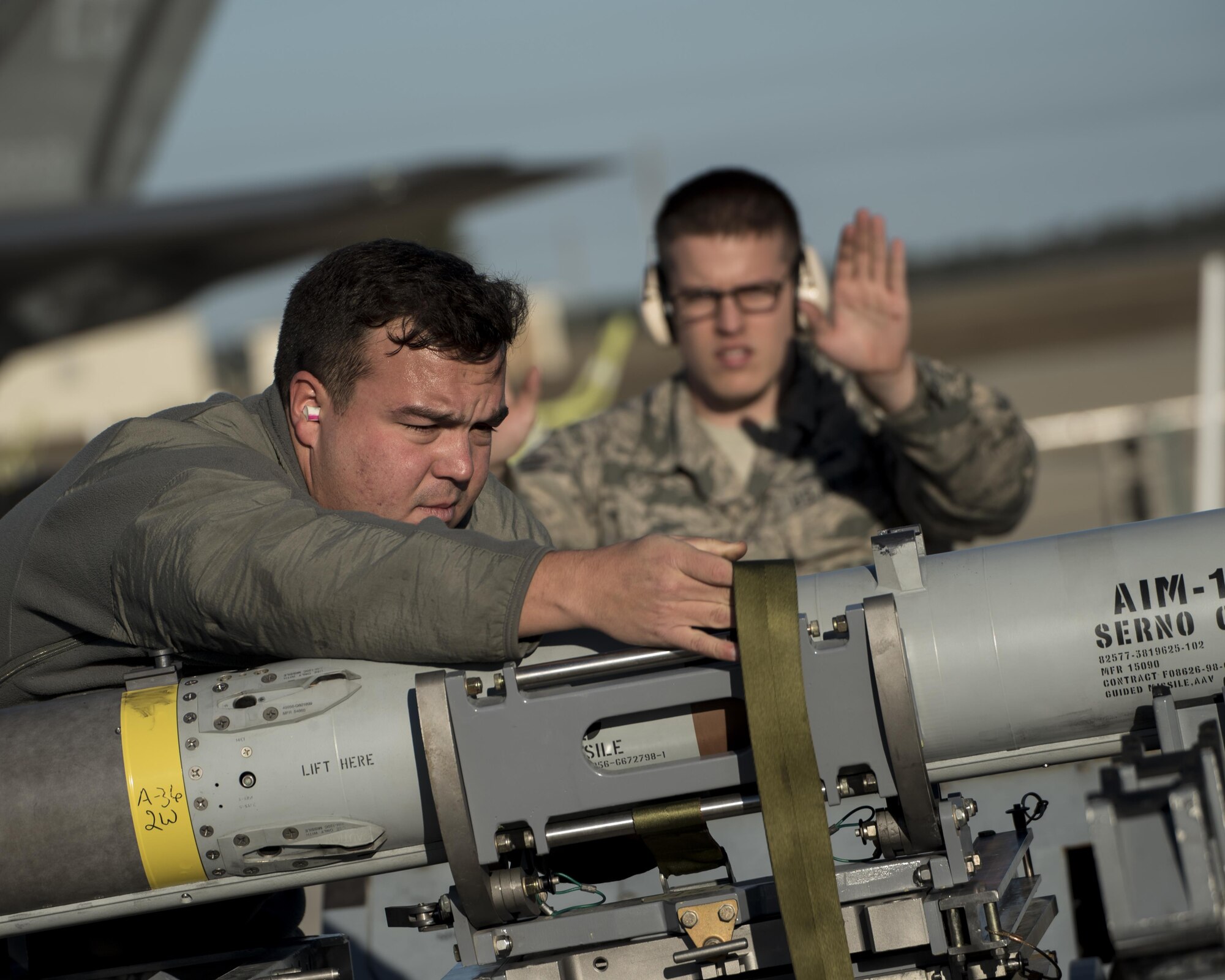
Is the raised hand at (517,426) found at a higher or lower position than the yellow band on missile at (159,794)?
higher

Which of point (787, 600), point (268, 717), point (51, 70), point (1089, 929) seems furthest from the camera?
point (51, 70)

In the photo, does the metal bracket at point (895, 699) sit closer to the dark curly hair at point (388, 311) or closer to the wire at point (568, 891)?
the wire at point (568, 891)

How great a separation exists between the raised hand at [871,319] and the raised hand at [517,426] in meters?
0.98

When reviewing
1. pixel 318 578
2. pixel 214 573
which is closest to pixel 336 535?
pixel 318 578

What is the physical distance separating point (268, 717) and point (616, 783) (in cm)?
59

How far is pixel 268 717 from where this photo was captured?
2215 mm

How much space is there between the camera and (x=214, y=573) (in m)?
→ 2.12

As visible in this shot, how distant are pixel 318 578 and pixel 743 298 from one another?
8.37ft

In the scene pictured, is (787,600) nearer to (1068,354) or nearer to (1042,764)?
(1042,764)

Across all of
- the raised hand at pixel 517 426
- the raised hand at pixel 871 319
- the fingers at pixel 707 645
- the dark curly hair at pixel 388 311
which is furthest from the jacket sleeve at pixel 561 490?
the fingers at pixel 707 645

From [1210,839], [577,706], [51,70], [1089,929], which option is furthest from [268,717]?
[51,70]

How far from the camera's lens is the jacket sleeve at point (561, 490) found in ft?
14.5

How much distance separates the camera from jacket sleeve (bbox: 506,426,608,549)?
Answer: 14.5 ft

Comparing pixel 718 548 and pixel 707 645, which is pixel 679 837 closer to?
pixel 707 645
